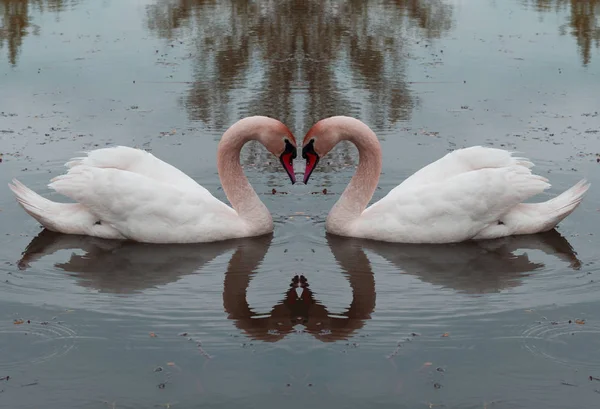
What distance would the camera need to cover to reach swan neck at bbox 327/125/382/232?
1223cm

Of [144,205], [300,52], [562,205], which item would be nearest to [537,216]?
[562,205]

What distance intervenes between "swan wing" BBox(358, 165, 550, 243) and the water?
278 millimetres

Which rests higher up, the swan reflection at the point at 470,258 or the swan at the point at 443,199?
the swan at the point at 443,199

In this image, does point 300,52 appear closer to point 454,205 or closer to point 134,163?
point 134,163

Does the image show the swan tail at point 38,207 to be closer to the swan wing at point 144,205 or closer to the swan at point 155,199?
the swan at point 155,199

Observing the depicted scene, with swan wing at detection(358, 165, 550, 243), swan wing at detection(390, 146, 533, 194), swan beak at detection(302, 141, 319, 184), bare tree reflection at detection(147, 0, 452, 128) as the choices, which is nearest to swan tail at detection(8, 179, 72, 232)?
swan beak at detection(302, 141, 319, 184)

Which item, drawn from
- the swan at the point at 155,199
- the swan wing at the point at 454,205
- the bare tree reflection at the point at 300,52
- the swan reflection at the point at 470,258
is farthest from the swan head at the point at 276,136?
the bare tree reflection at the point at 300,52

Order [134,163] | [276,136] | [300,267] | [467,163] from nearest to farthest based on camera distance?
[300,267], [276,136], [467,163], [134,163]

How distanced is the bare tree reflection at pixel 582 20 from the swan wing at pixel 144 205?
13614 millimetres

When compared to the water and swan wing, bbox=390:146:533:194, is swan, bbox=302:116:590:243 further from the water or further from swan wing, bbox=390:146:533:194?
the water

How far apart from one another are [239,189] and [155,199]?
48.4 inches

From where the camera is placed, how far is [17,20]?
29.5 m

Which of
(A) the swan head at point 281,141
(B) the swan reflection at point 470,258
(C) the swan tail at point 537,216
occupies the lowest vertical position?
(B) the swan reflection at point 470,258

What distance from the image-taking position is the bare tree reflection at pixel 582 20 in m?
25.0
